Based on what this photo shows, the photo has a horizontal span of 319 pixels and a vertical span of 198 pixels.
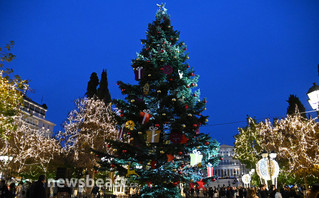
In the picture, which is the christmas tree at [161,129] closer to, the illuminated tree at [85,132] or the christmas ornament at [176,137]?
the christmas ornament at [176,137]

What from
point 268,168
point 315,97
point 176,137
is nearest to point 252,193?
point 315,97

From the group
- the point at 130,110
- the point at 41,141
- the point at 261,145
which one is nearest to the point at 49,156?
the point at 41,141

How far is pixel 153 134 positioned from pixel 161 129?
2.76ft

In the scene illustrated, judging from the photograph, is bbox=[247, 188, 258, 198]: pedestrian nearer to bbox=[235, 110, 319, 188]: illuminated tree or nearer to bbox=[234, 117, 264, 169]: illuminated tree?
bbox=[235, 110, 319, 188]: illuminated tree

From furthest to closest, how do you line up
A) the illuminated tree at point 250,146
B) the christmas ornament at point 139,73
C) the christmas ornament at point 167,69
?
the illuminated tree at point 250,146 < the christmas ornament at point 167,69 < the christmas ornament at point 139,73

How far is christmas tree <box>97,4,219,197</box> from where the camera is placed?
12.2 m

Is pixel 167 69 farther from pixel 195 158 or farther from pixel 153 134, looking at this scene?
pixel 195 158

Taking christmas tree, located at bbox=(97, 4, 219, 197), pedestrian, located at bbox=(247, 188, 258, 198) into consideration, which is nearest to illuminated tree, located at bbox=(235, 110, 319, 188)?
christmas tree, located at bbox=(97, 4, 219, 197)

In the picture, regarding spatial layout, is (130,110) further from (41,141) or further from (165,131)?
(41,141)

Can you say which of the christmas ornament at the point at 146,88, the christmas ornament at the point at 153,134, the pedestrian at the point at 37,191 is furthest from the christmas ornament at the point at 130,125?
the pedestrian at the point at 37,191

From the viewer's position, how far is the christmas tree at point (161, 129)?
12.2 meters

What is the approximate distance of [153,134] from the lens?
12227 millimetres

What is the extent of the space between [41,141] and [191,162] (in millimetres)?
24899

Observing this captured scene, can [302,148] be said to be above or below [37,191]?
above
